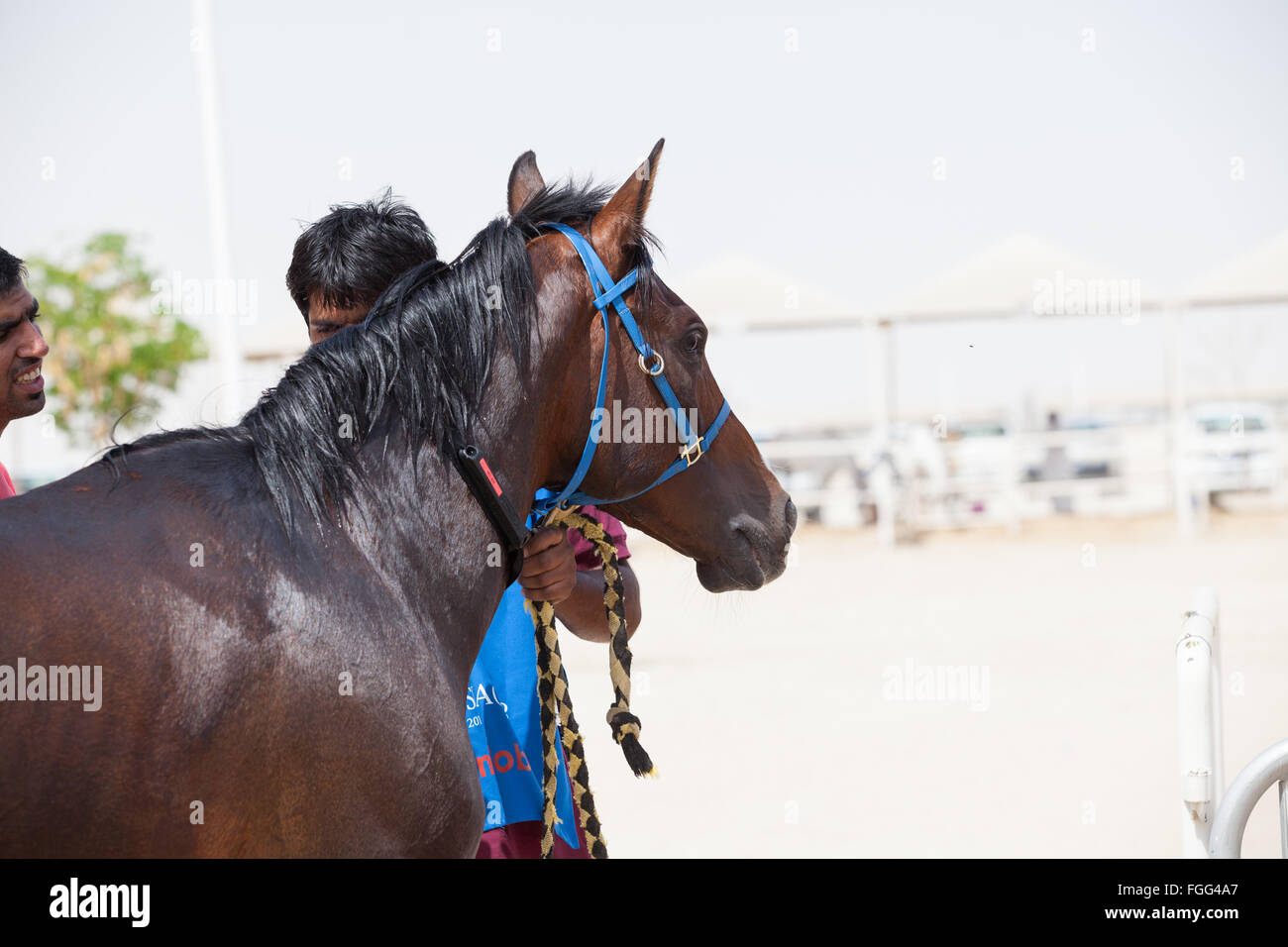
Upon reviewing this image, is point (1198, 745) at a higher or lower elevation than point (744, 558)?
lower

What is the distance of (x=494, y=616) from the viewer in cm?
265

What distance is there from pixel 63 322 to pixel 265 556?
108 ft

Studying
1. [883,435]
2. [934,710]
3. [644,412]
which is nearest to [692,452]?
[644,412]

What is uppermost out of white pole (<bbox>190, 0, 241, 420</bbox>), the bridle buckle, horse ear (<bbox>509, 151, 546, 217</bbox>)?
white pole (<bbox>190, 0, 241, 420</bbox>)

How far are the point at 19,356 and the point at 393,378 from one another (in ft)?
3.57

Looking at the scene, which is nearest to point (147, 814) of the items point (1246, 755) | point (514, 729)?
point (514, 729)

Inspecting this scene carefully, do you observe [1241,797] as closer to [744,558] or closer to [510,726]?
[744,558]

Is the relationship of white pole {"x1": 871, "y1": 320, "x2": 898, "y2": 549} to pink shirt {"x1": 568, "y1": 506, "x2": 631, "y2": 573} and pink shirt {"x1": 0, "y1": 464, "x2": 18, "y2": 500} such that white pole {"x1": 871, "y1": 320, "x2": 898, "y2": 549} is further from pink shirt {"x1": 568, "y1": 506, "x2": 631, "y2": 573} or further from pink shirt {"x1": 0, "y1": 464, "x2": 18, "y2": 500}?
pink shirt {"x1": 0, "y1": 464, "x2": 18, "y2": 500}

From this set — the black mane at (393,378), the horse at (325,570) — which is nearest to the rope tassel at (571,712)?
the horse at (325,570)

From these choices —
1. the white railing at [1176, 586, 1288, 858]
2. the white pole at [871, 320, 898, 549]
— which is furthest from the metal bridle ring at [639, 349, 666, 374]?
the white pole at [871, 320, 898, 549]

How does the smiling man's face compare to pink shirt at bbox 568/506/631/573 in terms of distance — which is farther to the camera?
pink shirt at bbox 568/506/631/573

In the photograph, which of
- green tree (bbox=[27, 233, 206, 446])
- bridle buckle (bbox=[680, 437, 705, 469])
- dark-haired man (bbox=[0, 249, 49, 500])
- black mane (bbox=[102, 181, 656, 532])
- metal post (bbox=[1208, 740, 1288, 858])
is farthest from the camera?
green tree (bbox=[27, 233, 206, 446])

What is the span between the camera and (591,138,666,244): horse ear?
2.26 m

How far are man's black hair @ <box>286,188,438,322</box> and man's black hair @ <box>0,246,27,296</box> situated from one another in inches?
24.1
